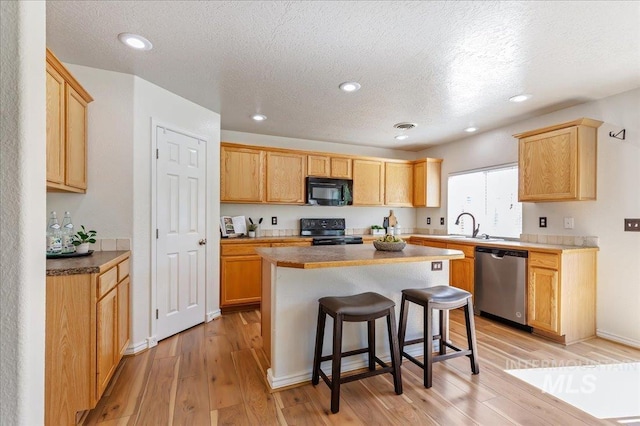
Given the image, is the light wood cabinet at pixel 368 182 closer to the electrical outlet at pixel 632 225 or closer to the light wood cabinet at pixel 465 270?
the light wood cabinet at pixel 465 270

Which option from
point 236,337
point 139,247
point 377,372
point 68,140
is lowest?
point 236,337

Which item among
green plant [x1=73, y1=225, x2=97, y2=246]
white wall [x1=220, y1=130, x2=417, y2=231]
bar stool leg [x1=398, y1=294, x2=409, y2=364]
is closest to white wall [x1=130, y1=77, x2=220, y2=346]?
green plant [x1=73, y1=225, x2=97, y2=246]

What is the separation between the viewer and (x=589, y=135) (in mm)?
3023

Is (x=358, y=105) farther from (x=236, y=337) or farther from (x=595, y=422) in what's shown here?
(x=595, y=422)

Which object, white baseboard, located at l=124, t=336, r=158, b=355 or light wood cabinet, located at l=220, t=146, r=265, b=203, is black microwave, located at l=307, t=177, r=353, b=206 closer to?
light wood cabinet, located at l=220, t=146, r=265, b=203

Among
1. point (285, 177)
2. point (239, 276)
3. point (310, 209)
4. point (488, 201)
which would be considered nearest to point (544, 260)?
point (488, 201)

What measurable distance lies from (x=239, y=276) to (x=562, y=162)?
12.5ft

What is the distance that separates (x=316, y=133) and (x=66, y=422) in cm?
390

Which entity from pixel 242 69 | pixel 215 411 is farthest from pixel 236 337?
pixel 242 69

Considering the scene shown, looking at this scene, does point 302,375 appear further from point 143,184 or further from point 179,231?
point 143,184

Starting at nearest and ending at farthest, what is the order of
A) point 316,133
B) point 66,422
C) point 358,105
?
point 66,422, point 358,105, point 316,133

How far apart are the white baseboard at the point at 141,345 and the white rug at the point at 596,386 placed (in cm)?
301

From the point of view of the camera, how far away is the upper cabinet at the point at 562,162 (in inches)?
117

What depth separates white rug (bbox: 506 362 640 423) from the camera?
1.86 meters
